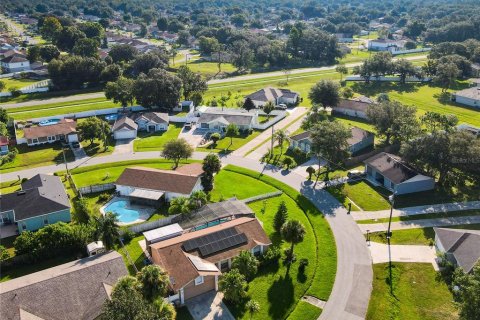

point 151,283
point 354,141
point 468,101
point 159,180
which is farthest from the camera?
point 468,101

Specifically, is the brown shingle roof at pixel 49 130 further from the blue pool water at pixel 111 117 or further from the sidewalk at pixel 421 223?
the sidewalk at pixel 421 223

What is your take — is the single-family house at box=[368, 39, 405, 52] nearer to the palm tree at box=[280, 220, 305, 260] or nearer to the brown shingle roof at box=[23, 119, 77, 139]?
the brown shingle roof at box=[23, 119, 77, 139]

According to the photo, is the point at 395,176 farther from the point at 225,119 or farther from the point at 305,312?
the point at 225,119

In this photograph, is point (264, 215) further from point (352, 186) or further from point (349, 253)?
point (352, 186)

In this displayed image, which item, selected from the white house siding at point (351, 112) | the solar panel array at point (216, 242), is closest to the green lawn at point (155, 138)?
the solar panel array at point (216, 242)

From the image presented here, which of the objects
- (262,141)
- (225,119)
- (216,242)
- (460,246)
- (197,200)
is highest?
(460,246)

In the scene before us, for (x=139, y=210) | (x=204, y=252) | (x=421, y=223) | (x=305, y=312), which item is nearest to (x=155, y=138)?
(x=139, y=210)
